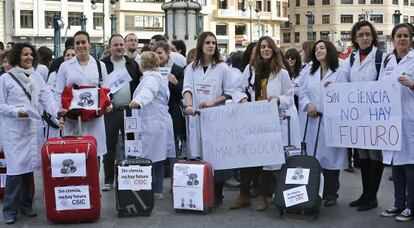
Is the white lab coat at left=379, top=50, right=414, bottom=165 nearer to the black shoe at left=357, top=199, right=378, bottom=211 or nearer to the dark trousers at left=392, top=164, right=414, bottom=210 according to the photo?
the dark trousers at left=392, top=164, right=414, bottom=210

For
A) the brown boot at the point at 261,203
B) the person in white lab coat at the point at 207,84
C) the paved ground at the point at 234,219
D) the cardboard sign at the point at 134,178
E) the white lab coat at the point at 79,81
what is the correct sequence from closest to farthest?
1. the paved ground at the point at 234,219
2. the cardboard sign at the point at 134,178
3. the brown boot at the point at 261,203
4. the white lab coat at the point at 79,81
5. the person in white lab coat at the point at 207,84

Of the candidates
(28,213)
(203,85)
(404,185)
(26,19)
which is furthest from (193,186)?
(26,19)

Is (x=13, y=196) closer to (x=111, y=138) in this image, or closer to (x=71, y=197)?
(x=71, y=197)

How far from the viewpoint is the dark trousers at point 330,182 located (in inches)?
285

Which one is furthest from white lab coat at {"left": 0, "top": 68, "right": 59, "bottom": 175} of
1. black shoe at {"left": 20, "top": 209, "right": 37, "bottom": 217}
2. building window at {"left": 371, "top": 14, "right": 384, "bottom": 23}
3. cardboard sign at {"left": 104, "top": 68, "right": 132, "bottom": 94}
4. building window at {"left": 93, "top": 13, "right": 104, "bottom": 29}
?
building window at {"left": 371, "top": 14, "right": 384, "bottom": 23}

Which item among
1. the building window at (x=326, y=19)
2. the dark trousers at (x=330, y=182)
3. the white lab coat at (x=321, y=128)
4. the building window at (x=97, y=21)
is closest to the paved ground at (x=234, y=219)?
the dark trousers at (x=330, y=182)

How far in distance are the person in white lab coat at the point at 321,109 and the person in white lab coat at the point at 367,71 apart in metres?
0.20

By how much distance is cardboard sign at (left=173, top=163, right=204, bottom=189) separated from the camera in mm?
6828

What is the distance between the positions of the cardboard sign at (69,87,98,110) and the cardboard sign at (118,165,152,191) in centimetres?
79

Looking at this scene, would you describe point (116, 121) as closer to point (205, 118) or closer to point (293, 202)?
point (205, 118)

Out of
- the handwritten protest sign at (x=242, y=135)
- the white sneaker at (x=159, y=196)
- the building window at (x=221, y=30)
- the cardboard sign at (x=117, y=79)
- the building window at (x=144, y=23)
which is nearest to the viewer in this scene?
the handwritten protest sign at (x=242, y=135)

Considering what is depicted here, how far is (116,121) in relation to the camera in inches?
335

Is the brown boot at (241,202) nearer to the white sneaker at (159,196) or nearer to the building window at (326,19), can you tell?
the white sneaker at (159,196)

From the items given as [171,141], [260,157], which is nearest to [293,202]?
[260,157]
